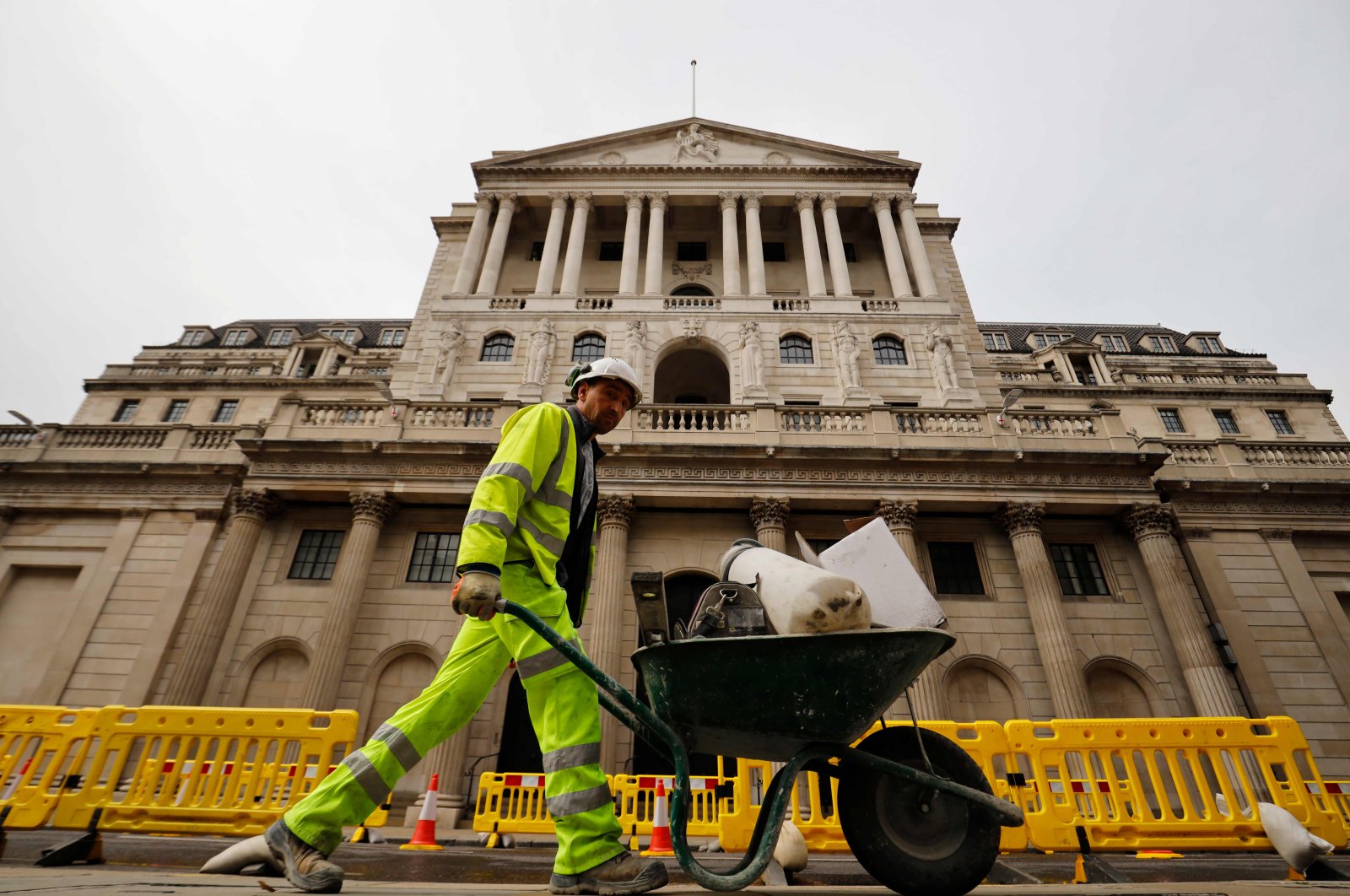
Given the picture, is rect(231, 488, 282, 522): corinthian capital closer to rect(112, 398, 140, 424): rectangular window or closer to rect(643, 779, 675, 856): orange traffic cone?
rect(643, 779, 675, 856): orange traffic cone

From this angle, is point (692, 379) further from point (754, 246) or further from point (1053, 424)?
point (1053, 424)

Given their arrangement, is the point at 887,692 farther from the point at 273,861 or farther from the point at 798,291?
the point at 798,291

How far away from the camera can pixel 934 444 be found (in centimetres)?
1420

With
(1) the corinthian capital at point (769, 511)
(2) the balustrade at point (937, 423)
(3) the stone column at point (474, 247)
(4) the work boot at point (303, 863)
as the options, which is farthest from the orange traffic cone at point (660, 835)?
(3) the stone column at point (474, 247)

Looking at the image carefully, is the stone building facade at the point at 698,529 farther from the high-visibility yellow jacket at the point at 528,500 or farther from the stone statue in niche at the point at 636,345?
the high-visibility yellow jacket at the point at 528,500

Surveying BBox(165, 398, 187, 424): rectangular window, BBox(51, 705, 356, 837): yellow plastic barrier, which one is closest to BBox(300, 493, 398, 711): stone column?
BBox(51, 705, 356, 837): yellow plastic barrier

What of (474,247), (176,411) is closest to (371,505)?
(474,247)

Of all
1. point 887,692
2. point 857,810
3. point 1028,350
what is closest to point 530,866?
point 857,810

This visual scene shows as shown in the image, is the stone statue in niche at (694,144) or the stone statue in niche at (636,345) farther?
the stone statue in niche at (694,144)

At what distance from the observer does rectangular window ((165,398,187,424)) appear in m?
29.5

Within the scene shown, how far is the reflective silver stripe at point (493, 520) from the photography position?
3104 mm

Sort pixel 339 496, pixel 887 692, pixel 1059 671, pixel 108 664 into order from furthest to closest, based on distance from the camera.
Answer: pixel 339 496 → pixel 108 664 → pixel 1059 671 → pixel 887 692

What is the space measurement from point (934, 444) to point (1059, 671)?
17.2 feet

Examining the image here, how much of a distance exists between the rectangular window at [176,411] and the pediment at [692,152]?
20.0 meters
